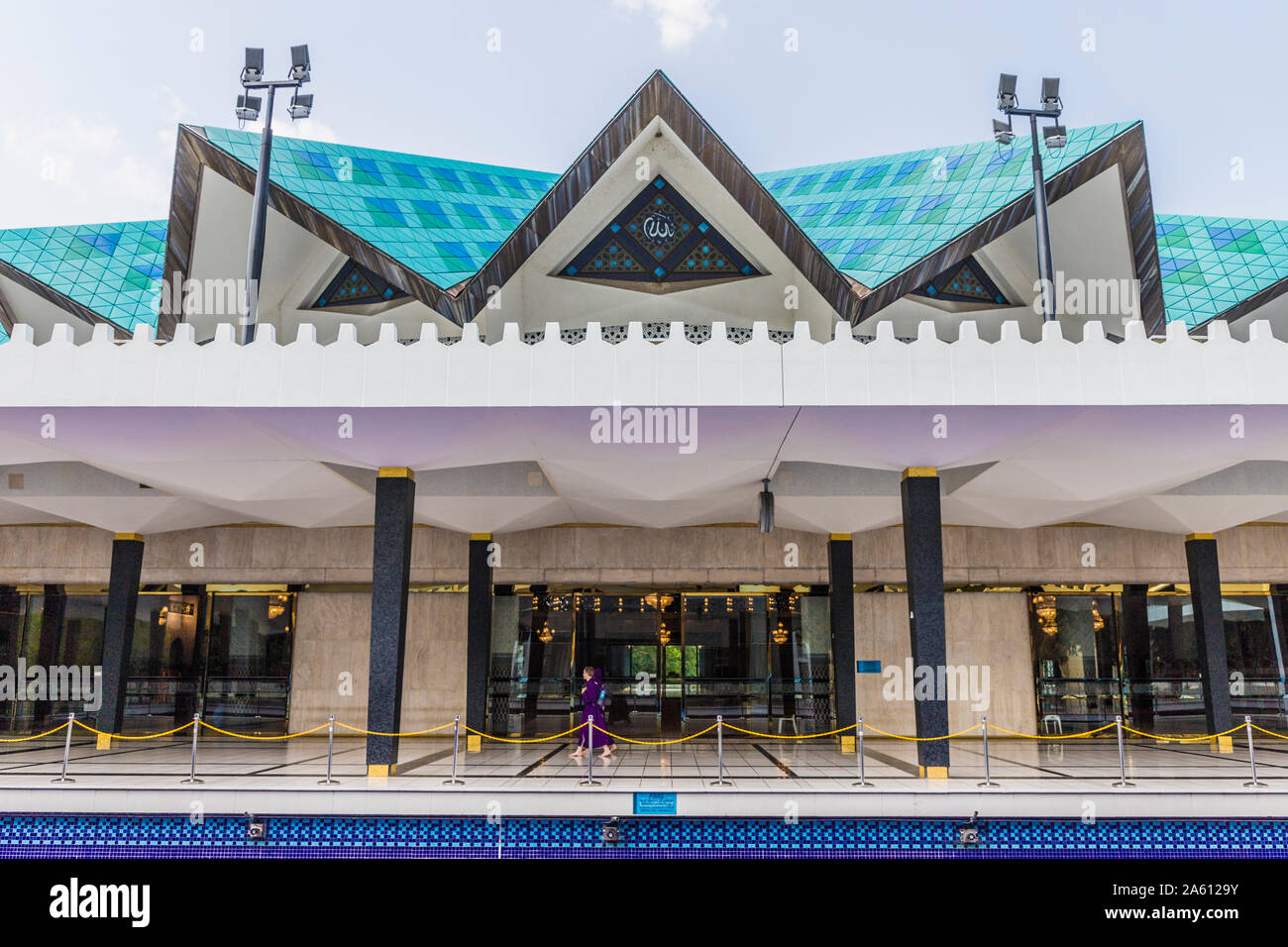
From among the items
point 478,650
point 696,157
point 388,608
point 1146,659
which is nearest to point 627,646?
point 478,650

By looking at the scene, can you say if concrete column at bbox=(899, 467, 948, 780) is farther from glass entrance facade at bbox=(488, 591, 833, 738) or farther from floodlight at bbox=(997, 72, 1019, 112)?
floodlight at bbox=(997, 72, 1019, 112)

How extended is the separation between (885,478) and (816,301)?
5610 millimetres

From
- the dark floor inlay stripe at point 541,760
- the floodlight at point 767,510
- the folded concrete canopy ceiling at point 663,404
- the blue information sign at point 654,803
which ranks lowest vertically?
the dark floor inlay stripe at point 541,760

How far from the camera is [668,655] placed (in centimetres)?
1773

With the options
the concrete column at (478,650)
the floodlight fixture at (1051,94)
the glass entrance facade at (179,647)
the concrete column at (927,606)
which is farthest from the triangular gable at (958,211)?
the glass entrance facade at (179,647)

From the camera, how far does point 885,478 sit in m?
13.6

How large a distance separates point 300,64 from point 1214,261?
1886cm

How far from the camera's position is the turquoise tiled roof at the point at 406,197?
17.1m

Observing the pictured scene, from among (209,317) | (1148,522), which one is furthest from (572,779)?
(209,317)

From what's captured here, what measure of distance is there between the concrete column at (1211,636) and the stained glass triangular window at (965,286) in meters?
5.95

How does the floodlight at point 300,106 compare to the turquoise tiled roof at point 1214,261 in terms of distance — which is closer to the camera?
the floodlight at point 300,106

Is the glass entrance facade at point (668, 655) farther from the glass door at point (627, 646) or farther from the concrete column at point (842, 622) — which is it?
the concrete column at point (842, 622)
